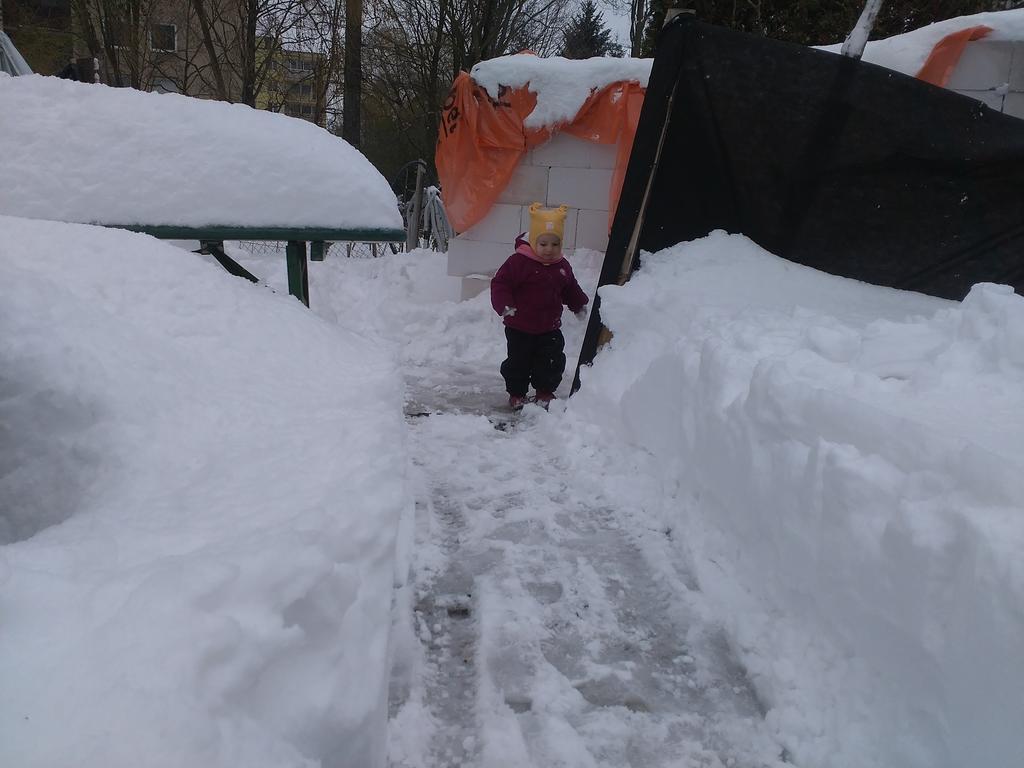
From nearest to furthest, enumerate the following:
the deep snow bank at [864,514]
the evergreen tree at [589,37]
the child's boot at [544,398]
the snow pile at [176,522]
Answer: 1. the snow pile at [176,522]
2. the deep snow bank at [864,514]
3. the child's boot at [544,398]
4. the evergreen tree at [589,37]

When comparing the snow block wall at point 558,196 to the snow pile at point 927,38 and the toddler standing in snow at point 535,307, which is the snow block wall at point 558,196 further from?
the snow pile at point 927,38

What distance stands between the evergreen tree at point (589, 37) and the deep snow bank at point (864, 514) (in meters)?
24.9

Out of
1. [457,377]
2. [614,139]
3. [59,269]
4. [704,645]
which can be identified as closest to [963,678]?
[704,645]

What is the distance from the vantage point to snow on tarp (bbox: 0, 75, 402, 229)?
3250 millimetres

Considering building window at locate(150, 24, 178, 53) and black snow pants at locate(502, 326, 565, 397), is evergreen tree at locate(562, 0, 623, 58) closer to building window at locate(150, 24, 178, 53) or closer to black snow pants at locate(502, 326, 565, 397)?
building window at locate(150, 24, 178, 53)

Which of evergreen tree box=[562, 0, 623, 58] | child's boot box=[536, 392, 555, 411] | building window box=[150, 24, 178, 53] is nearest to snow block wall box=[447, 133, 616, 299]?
child's boot box=[536, 392, 555, 411]

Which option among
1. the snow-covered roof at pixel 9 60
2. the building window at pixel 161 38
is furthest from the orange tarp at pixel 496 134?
the building window at pixel 161 38

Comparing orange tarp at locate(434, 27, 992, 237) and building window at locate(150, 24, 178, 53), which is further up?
building window at locate(150, 24, 178, 53)

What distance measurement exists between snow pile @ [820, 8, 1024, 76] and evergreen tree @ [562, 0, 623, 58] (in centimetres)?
2135

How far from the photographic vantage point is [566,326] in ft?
18.8

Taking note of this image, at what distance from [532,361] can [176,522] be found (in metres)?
3.29

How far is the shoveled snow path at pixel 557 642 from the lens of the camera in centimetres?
175

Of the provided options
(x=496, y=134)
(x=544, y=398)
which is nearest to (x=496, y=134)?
(x=496, y=134)

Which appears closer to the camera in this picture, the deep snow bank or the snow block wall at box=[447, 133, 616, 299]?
the deep snow bank
